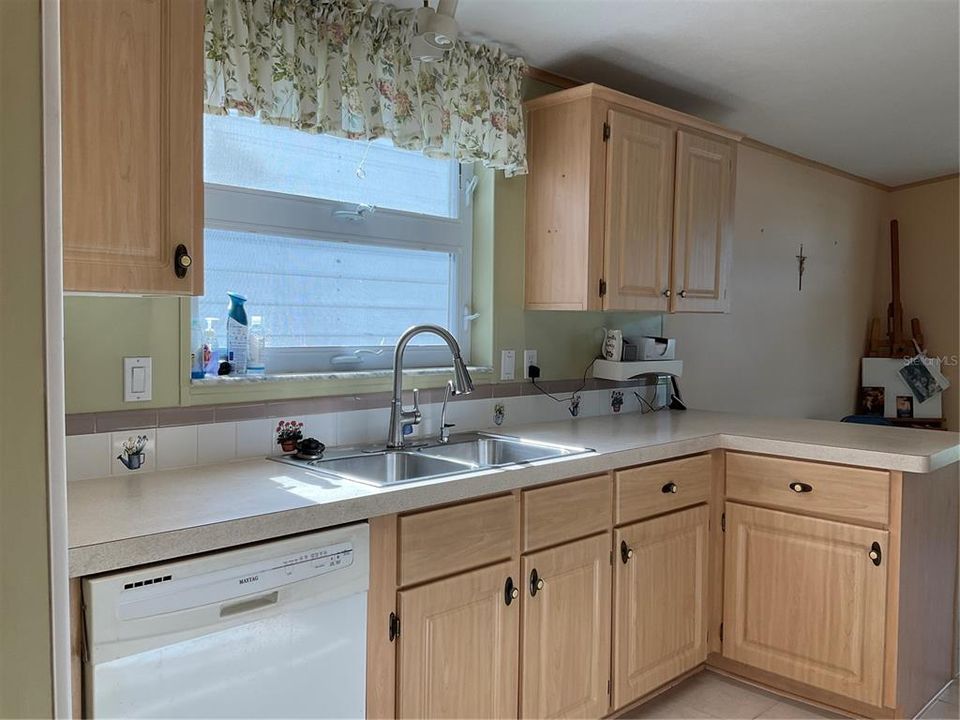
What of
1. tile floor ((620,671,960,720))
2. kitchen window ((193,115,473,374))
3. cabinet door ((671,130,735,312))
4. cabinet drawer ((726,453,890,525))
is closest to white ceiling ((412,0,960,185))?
cabinet door ((671,130,735,312))

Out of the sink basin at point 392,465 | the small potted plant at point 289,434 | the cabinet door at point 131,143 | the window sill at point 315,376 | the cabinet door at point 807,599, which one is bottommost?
the cabinet door at point 807,599

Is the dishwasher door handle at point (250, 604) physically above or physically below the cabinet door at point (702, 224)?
below

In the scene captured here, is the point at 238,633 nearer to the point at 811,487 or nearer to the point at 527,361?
the point at 527,361

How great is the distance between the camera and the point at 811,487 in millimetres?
2469

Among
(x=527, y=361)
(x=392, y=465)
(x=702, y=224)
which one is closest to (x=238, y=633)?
(x=392, y=465)

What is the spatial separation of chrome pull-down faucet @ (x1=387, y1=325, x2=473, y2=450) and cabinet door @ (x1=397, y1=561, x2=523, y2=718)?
545 millimetres

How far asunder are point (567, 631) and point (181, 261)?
1.43m

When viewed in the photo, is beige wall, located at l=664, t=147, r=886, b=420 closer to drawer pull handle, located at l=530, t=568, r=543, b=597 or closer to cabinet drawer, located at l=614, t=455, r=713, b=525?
cabinet drawer, located at l=614, t=455, r=713, b=525

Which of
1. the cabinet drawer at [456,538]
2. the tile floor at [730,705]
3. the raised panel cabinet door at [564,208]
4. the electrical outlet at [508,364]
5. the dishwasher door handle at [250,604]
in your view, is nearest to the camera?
the dishwasher door handle at [250,604]

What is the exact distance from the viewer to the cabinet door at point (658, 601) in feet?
7.62

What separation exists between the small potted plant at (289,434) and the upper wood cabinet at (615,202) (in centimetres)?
108

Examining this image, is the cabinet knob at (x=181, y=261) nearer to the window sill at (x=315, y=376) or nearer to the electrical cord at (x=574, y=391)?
the window sill at (x=315, y=376)

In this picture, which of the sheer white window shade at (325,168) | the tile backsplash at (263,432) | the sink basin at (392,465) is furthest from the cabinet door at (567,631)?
the sheer white window shade at (325,168)

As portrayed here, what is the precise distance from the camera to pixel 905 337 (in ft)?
17.5
